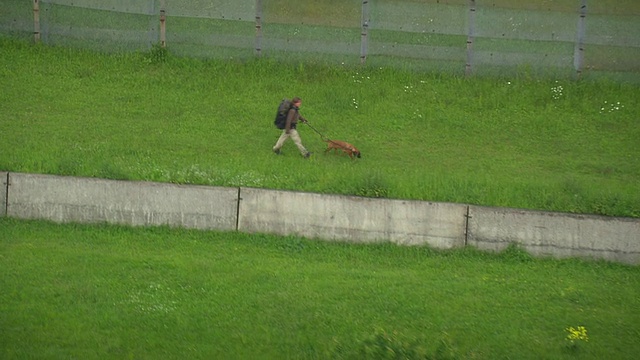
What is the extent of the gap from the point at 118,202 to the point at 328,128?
6384 mm

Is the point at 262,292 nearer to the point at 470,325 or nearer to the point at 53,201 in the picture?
the point at 470,325

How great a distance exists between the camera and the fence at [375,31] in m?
23.8

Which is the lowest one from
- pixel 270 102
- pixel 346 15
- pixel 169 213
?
pixel 169 213

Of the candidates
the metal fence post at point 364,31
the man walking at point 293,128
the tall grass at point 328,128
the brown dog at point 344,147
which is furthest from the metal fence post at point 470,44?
the man walking at point 293,128

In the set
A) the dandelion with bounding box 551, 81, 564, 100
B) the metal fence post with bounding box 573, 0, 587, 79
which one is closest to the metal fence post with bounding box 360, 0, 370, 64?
the dandelion with bounding box 551, 81, 564, 100

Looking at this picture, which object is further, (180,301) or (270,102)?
(270,102)

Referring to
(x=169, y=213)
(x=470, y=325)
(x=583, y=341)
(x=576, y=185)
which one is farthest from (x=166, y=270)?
(x=576, y=185)

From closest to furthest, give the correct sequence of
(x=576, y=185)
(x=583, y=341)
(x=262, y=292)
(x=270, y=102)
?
(x=583, y=341), (x=262, y=292), (x=576, y=185), (x=270, y=102)

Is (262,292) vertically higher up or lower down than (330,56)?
lower down

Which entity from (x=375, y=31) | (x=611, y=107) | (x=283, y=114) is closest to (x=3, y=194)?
(x=283, y=114)

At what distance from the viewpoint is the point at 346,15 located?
79.0 feet

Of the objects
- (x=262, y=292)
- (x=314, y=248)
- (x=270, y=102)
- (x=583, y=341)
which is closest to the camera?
(x=583, y=341)

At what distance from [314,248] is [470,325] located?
3.67m

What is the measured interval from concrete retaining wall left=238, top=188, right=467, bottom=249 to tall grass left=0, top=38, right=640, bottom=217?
0.75m
